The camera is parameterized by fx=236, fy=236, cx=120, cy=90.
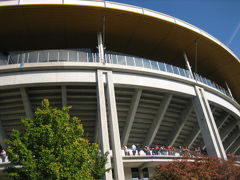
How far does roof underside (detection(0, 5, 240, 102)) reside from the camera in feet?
64.2

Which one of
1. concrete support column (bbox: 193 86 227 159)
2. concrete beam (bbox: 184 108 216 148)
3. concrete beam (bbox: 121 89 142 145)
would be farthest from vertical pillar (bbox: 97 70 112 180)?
concrete beam (bbox: 184 108 216 148)

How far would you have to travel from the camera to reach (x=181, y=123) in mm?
23266

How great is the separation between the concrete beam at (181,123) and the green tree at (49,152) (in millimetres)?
14209

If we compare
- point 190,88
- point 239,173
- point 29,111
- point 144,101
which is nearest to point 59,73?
point 29,111

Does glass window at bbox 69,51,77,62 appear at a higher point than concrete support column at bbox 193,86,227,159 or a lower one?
higher

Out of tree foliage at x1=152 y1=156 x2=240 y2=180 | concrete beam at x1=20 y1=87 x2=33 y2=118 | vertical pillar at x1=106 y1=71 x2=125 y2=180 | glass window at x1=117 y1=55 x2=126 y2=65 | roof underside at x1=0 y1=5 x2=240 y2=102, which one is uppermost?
roof underside at x1=0 y1=5 x2=240 y2=102

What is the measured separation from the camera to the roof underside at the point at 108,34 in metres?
19.6

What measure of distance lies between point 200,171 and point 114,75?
9281 millimetres

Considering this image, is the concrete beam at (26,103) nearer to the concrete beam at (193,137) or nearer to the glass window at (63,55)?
the glass window at (63,55)

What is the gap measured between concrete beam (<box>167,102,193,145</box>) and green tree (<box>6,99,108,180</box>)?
14.2 m

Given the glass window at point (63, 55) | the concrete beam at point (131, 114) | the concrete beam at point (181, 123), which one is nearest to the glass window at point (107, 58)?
the glass window at point (63, 55)

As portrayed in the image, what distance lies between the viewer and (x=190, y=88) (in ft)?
68.9

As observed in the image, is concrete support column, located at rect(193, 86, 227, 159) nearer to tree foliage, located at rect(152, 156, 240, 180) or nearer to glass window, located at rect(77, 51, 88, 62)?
tree foliage, located at rect(152, 156, 240, 180)

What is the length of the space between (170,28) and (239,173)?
1342 centimetres
